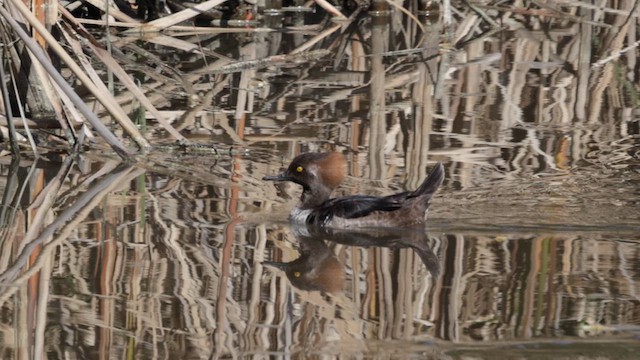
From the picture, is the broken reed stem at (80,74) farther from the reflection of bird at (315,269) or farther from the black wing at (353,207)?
the reflection of bird at (315,269)

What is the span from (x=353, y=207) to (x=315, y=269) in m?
0.99

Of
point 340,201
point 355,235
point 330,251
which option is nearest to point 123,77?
point 340,201

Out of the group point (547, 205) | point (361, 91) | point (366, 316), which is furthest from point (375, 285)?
point (361, 91)

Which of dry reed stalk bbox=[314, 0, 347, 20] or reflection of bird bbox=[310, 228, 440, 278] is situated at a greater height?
dry reed stalk bbox=[314, 0, 347, 20]

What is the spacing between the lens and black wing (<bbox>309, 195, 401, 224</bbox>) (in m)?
7.02

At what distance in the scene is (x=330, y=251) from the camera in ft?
22.0

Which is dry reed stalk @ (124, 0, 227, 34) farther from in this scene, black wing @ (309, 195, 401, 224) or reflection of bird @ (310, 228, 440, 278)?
reflection of bird @ (310, 228, 440, 278)

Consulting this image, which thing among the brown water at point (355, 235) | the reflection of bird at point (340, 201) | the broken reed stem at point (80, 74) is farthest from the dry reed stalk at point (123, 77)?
the reflection of bird at point (340, 201)

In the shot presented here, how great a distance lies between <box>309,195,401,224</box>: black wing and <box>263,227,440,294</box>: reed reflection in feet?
0.31

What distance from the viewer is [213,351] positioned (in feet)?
15.9

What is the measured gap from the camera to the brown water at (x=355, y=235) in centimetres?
507

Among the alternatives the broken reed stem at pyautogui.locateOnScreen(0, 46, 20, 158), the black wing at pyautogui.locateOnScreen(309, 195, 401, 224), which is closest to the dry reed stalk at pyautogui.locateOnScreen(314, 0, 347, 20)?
the broken reed stem at pyautogui.locateOnScreen(0, 46, 20, 158)

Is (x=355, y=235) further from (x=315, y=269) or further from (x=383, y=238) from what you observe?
(x=315, y=269)

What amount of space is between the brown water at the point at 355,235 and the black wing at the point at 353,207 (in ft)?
0.53
